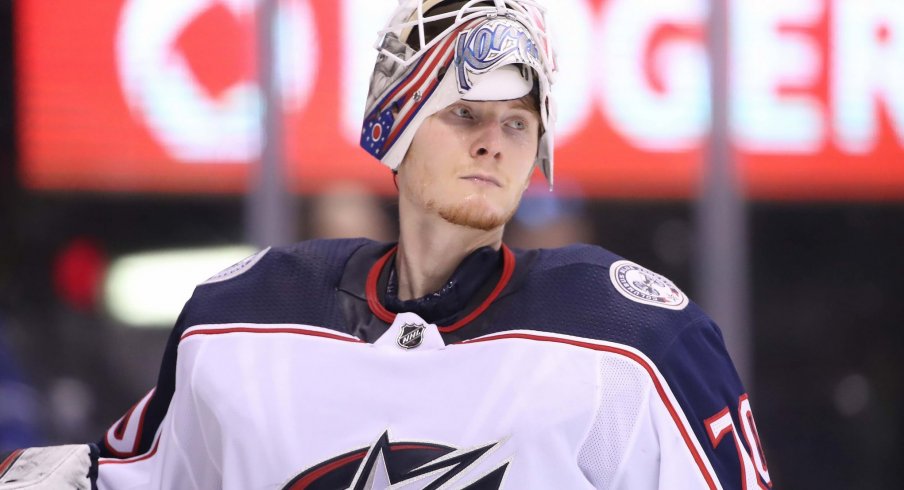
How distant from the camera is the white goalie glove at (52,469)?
183cm

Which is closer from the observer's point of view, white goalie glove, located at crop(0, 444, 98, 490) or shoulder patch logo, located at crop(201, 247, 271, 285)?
white goalie glove, located at crop(0, 444, 98, 490)

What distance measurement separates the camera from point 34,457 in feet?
6.26

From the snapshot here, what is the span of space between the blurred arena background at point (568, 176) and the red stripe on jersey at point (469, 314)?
2.50 m

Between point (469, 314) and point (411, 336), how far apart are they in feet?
0.30

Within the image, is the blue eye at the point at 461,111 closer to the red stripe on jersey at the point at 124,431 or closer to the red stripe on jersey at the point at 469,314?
the red stripe on jersey at the point at 469,314

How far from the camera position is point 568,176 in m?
4.90

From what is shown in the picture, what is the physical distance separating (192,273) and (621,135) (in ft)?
5.53

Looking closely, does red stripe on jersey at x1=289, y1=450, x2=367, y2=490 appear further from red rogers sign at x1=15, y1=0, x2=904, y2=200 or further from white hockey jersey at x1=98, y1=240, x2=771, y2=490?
red rogers sign at x1=15, y1=0, x2=904, y2=200

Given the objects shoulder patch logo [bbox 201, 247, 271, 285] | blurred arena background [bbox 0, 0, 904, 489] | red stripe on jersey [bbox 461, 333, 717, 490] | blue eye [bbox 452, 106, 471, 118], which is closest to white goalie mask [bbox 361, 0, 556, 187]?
blue eye [bbox 452, 106, 471, 118]

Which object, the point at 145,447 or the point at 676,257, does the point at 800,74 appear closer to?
the point at 676,257

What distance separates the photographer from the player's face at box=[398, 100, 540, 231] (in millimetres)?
1864

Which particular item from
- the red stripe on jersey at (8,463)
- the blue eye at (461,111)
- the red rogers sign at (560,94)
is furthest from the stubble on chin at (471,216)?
the red rogers sign at (560,94)

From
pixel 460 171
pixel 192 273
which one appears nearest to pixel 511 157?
pixel 460 171

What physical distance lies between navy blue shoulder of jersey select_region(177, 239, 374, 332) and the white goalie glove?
0.78 feet
